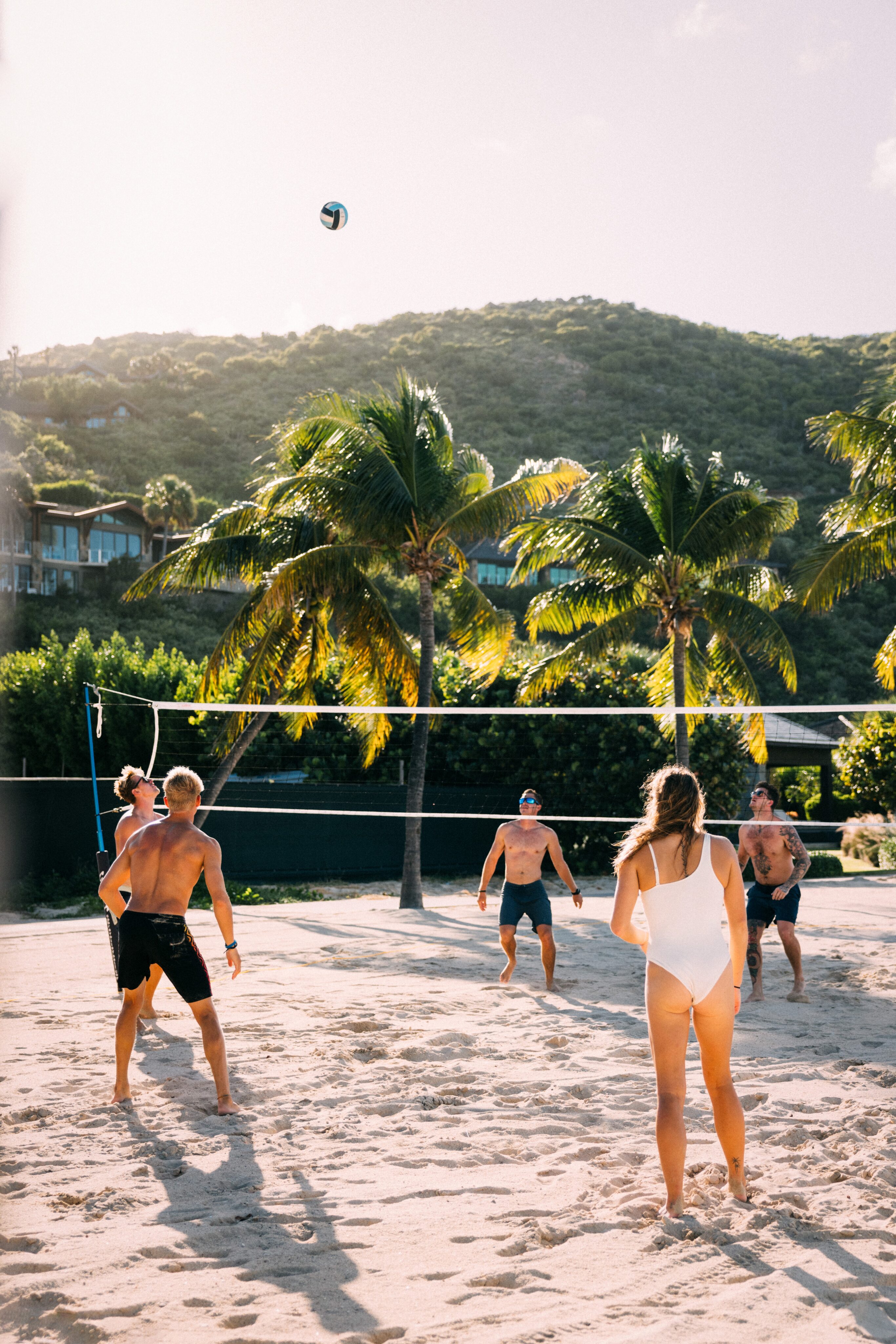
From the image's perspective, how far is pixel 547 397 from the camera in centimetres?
6050

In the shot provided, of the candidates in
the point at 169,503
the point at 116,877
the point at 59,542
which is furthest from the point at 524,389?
the point at 116,877

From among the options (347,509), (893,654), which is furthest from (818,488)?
(347,509)

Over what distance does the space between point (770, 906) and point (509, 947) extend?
79.7 inches

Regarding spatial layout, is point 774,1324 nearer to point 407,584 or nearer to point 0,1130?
point 0,1130

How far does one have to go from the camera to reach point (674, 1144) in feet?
13.0

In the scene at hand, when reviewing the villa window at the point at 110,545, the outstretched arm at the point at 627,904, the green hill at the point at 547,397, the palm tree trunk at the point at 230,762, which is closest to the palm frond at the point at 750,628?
the palm tree trunk at the point at 230,762

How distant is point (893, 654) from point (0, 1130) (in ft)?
43.7

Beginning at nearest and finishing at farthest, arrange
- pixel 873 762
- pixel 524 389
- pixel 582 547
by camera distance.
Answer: pixel 582 547 → pixel 873 762 → pixel 524 389

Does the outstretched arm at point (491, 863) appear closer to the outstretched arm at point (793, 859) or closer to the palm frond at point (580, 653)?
the outstretched arm at point (793, 859)

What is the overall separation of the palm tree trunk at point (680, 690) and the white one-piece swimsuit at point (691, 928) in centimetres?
1211

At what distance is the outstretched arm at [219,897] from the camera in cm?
540

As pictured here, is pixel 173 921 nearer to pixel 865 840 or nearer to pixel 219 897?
pixel 219 897

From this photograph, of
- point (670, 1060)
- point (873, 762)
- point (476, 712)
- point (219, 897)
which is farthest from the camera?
point (873, 762)

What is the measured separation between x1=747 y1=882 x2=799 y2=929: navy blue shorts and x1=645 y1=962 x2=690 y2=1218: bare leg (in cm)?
393
